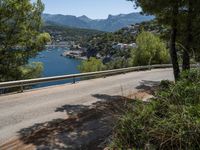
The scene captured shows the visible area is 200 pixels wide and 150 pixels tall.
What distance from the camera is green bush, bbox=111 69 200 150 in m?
4.18

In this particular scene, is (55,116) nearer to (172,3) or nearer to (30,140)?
(30,140)

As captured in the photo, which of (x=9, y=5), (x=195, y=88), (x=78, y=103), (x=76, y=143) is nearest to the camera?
(x=195, y=88)

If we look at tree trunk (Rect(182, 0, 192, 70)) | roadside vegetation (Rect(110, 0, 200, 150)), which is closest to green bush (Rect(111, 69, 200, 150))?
roadside vegetation (Rect(110, 0, 200, 150))

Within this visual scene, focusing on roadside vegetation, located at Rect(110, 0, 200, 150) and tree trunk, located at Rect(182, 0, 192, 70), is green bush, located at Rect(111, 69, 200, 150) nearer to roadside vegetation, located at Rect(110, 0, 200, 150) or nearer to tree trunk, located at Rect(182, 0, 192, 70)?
roadside vegetation, located at Rect(110, 0, 200, 150)

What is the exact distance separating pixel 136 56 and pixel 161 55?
4.19 m

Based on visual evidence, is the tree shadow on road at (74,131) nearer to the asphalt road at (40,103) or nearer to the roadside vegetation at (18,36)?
the asphalt road at (40,103)

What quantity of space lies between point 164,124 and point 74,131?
6.16 meters

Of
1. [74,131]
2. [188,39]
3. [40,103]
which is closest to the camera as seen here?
[74,131]

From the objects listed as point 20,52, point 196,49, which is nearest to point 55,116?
point 196,49

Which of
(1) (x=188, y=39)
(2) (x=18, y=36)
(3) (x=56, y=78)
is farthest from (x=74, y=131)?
(2) (x=18, y=36)

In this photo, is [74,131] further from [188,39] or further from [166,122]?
[188,39]

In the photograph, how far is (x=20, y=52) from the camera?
1022 inches

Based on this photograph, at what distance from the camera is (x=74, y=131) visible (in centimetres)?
1030

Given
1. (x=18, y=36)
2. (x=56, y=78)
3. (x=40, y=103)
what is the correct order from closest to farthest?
(x=40, y=103) → (x=56, y=78) → (x=18, y=36)
